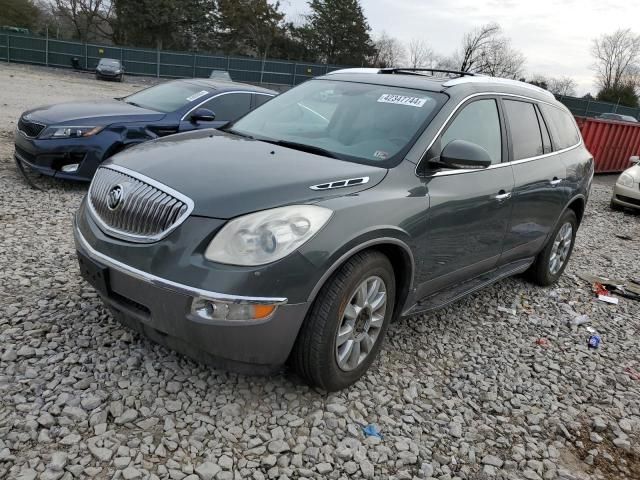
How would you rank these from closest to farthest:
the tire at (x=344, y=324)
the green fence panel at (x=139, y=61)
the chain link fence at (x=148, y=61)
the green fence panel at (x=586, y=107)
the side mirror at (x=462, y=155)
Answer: the tire at (x=344, y=324)
the side mirror at (x=462, y=155)
the chain link fence at (x=148, y=61)
the green fence panel at (x=139, y=61)
the green fence panel at (x=586, y=107)

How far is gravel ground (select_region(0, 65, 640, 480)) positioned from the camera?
2.55m

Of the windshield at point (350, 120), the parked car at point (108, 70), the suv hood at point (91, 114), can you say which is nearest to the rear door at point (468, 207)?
the windshield at point (350, 120)

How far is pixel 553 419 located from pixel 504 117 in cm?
220

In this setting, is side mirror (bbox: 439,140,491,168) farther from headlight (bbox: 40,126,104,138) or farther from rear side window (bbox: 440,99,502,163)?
headlight (bbox: 40,126,104,138)

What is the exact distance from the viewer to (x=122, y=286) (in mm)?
2748

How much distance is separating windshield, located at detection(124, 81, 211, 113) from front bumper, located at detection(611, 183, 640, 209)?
8057 mm

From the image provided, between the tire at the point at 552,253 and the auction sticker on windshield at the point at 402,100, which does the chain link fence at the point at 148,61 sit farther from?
the auction sticker on windshield at the point at 402,100

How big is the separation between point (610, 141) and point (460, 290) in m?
13.9

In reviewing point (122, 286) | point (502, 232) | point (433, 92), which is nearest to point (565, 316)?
point (502, 232)

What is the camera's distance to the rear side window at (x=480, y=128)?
3627 mm

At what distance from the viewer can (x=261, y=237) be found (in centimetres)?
259

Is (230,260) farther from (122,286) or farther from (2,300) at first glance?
(2,300)

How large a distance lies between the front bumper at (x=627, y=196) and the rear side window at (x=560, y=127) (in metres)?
5.81

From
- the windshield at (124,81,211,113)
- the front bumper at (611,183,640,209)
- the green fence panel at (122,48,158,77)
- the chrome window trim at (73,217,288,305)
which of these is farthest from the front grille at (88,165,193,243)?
the green fence panel at (122,48,158,77)
